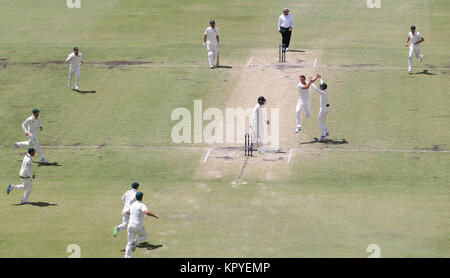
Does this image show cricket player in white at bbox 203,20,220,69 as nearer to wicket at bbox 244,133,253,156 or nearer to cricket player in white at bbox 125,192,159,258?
wicket at bbox 244,133,253,156

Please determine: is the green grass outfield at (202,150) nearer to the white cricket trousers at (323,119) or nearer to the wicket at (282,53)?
the white cricket trousers at (323,119)

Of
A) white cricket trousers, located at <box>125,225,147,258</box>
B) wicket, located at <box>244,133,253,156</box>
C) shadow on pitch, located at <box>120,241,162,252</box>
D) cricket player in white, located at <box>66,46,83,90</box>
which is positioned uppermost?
cricket player in white, located at <box>66,46,83,90</box>

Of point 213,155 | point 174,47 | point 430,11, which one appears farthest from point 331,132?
point 430,11

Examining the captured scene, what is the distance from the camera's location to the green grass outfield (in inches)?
1114

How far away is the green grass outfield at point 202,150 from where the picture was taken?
2830 cm

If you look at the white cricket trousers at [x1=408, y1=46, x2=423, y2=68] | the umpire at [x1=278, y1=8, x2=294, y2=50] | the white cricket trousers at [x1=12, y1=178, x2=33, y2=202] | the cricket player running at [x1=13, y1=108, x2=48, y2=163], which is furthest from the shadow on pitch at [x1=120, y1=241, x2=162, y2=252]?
the umpire at [x1=278, y1=8, x2=294, y2=50]

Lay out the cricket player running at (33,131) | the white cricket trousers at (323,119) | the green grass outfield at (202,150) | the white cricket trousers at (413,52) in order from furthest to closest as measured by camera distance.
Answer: the white cricket trousers at (413,52) → the white cricket trousers at (323,119) → the cricket player running at (33,131) → the green grass outfield at (202,150)

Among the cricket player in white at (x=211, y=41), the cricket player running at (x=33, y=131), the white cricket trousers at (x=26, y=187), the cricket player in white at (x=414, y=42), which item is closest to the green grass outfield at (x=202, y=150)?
the white cricket trousers at (x=26, y=187)

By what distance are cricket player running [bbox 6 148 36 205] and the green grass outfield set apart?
542 mm

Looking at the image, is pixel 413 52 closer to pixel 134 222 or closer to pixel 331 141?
pixel 331 141

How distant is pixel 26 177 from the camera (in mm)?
30828

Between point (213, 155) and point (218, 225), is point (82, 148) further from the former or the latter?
point (218, 225)

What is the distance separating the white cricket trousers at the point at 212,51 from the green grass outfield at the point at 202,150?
2.23 ft

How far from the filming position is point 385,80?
44375 mm
